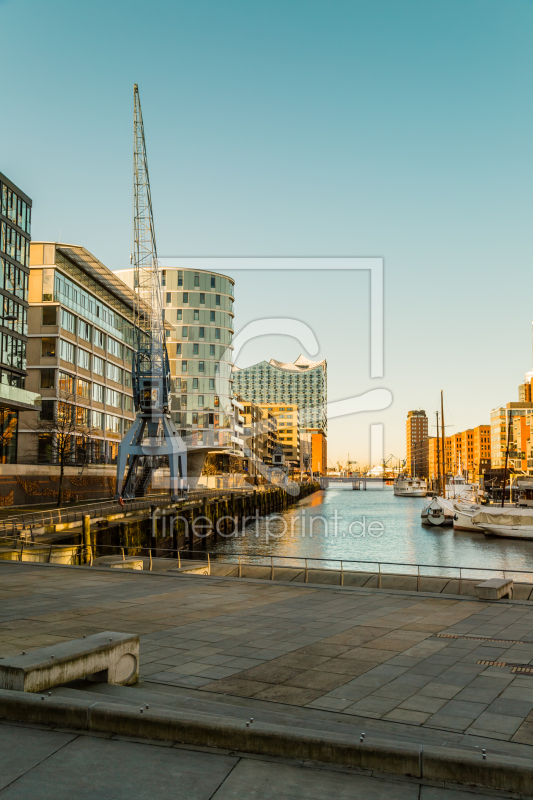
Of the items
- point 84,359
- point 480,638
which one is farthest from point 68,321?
point 480,638

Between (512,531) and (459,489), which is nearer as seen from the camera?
(512,531)

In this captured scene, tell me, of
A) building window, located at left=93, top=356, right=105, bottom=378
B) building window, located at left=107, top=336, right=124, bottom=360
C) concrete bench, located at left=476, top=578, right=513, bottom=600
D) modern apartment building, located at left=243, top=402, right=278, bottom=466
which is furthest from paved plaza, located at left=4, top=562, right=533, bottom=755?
modern apartment building, located at left=243, top=402, right=278, bottom=466

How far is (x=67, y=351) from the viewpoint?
75.2 m

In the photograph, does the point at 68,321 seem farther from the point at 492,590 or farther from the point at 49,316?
the point at 492,590

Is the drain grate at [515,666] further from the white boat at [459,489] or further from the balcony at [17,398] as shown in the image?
the white boat at [459,489]

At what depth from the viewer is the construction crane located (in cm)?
A: 7388

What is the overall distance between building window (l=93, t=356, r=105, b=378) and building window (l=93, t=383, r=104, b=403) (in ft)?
5.00

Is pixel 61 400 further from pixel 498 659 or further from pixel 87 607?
pixel 498 659

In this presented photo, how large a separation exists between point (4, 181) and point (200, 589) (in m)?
55.6

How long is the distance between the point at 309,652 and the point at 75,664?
477 centimetres

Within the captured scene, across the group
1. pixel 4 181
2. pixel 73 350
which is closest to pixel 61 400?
pixel 73 350

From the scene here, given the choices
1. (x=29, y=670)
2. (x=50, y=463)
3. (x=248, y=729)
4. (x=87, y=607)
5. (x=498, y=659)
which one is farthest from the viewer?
(x=50, y=463)

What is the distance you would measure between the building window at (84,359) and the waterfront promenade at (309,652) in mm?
60994

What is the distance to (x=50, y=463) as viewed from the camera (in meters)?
68.2
